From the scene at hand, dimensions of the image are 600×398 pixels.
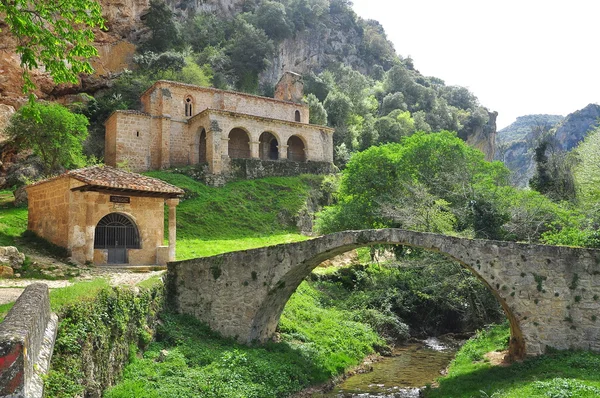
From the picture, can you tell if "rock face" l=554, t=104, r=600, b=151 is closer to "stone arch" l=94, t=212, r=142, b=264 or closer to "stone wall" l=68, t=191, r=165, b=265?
"stone wall" l=68, t=191, r=165, b=265

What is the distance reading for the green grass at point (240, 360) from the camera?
38.4ft

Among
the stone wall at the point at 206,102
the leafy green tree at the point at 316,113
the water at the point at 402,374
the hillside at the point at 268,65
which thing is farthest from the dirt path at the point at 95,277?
the leafy green tree at the point at 316,113

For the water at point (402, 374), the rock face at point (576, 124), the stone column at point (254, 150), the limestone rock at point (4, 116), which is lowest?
the water at point (402, 374)

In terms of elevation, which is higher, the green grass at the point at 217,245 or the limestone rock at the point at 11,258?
the limestone rock at the point at 11,258

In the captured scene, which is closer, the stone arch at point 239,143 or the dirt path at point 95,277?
the dirt path at point 95,277

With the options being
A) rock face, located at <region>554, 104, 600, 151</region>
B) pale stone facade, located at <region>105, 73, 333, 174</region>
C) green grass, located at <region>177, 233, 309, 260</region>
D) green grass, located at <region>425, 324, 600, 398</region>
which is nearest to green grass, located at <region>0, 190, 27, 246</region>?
green grass, located at <region>177, 233, 309, 260</region>

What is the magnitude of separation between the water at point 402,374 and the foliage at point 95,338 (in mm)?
6218

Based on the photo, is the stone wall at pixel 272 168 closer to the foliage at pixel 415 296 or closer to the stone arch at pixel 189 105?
the stone arch at pixel 189 105

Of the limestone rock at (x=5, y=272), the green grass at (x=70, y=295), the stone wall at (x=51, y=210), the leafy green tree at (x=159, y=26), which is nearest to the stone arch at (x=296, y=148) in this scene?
the leafy green tree at (x=159, y=26)

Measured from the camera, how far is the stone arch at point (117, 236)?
1953 cm

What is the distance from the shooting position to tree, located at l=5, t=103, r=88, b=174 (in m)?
31.2

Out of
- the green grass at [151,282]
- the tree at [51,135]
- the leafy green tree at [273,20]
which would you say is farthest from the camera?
the leafy green tree at [273,20]

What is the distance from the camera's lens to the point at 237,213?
34.0 meters

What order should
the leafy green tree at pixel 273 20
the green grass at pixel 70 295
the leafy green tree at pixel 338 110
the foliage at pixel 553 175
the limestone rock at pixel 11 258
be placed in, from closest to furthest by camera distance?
1. the green grass at pixel 70 295
2. the limestone rock at pixel 11 258
3. the foliage at pixel 553 175
4. the leafy green tree at pixel 338 110
5. the leafy green tree at pixel 273 20
